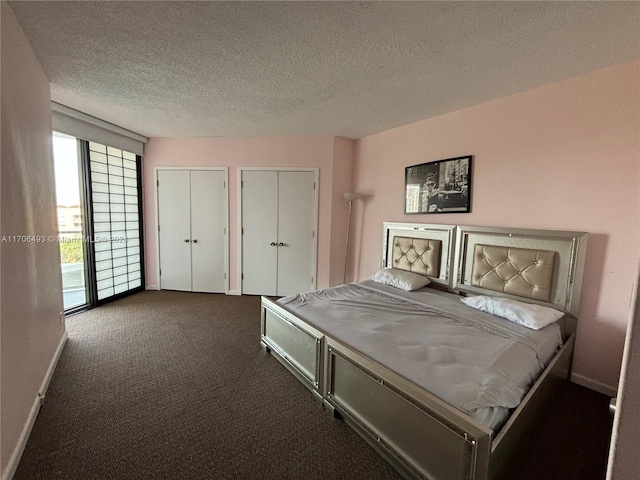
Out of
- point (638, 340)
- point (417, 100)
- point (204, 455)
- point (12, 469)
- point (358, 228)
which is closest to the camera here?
point (638, 340)

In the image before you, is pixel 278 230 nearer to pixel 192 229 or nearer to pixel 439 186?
pixel 192 229

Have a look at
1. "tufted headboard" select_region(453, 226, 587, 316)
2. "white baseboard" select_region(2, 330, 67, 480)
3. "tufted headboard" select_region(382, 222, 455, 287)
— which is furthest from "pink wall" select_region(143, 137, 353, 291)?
"white baseboard" select_region(2, 330, 67, 480)

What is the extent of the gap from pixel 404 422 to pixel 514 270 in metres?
1.77

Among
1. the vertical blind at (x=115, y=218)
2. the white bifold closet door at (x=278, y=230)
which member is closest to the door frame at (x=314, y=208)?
the white bifold closet door at (x=278, y=230)

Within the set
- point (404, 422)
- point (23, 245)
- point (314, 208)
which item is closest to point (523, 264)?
point (404, 422)

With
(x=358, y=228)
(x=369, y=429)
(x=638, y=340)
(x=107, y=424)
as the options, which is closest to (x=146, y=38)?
(x=107, y=424)

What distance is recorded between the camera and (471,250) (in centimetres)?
279

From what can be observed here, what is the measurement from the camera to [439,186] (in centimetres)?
311

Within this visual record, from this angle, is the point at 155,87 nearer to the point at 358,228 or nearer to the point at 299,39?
the point at 299,39

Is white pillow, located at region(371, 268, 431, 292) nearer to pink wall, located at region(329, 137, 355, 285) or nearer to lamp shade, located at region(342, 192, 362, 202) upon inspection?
pink wall, located at region(329, 137, 355, 285)

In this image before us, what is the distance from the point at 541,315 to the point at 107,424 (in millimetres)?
3039

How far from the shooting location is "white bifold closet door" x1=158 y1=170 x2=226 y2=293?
14.2ft

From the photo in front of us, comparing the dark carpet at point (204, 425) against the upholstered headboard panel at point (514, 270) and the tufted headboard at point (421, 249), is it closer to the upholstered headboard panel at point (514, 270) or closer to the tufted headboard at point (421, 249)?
the upholstered headboard panel at point (514, 270)

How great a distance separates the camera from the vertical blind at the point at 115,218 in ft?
12.2
